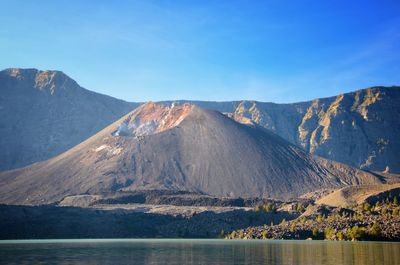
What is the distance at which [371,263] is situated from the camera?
50.5m

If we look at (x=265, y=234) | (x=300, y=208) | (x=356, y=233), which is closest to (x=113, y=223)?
(x=265, y=234)

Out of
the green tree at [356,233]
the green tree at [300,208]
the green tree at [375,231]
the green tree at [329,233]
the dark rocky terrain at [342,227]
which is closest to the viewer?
the green tree at [375,231]

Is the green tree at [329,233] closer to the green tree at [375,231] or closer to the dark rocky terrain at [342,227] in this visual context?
the dark rocky terrain at [342,227]

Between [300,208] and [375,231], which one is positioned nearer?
[375,231]

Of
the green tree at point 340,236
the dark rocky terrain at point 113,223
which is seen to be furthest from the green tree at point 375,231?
the dark rocky terrain at point 113,223

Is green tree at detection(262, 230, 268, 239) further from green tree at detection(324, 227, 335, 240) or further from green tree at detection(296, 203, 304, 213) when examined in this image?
green tree at detection(296, 203, 304, 213)

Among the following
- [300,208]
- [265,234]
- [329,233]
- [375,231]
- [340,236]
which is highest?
[300,208]

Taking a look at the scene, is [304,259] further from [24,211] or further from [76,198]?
[76,198]

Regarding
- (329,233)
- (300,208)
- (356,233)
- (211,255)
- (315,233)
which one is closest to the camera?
(211,255)

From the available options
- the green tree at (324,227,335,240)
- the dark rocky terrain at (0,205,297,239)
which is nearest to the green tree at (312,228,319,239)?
the green tree at (324,227,335,240)

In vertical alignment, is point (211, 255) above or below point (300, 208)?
below

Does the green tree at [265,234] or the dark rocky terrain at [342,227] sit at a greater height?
the dark rocky terrain at [342,227]

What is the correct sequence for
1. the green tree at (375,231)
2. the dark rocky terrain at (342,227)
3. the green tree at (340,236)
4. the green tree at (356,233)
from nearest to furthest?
the green tree at (375,231)
the green tree at (356,233)
the dark rocky terrain at (342,227)
the green tree at (340,236)

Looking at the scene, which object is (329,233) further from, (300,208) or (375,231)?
(300,208)
